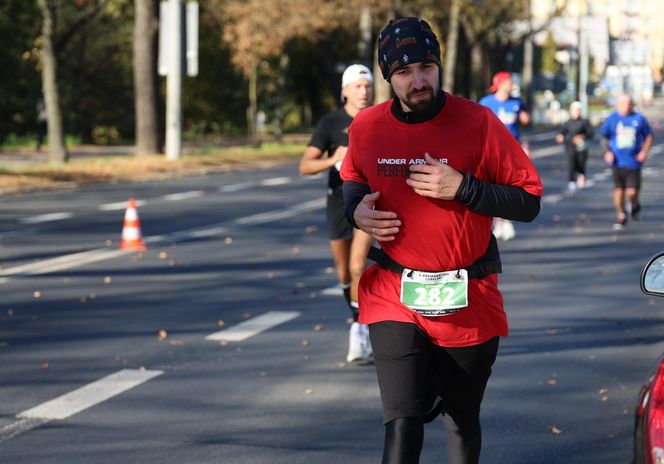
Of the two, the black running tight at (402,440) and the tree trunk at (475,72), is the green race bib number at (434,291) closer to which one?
the black running tight at (402,440)

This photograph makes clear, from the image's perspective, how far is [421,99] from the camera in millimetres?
4582

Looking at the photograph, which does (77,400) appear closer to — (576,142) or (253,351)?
(253,351)

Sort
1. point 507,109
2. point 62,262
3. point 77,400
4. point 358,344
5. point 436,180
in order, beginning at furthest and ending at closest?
1. point 507,109
2. point 62,262
3. point 358,344
4. point 77,400
5. point 436,180

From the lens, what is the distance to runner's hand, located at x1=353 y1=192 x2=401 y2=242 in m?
4.61

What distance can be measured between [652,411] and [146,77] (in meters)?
Result: 33.3

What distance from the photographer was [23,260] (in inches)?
572

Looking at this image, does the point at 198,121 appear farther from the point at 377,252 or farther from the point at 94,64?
Result: the point at 377,252

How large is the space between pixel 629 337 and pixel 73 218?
11.6m

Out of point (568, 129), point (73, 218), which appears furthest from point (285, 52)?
point (73, 218)

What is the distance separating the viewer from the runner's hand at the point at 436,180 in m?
4.52

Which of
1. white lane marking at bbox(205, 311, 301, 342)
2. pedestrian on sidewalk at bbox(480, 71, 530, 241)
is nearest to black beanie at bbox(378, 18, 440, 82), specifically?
white lane marking at bbox(205, 311, 301, 342)

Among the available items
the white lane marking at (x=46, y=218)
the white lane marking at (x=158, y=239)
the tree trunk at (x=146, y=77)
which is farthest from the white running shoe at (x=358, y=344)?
the tree trunk at (x=146, y=77)

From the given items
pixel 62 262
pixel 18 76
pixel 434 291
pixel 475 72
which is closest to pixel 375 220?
pixel 434 291

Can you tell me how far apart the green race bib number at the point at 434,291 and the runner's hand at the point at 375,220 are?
165 mm
